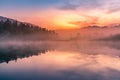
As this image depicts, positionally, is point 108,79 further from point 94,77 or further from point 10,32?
point 10,32

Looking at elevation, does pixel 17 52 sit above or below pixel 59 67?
below

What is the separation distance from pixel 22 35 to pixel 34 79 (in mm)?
159403

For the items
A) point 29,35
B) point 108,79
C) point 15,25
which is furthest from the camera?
point 29,35

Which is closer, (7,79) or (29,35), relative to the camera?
(7,79)

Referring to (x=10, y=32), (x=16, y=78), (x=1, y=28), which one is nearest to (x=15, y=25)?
(x=10, y=32)

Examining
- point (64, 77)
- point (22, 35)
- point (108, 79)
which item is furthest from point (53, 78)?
point (22, 35)

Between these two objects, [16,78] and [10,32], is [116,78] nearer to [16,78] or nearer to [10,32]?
[16,78]

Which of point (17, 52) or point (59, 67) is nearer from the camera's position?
point (59, 67)

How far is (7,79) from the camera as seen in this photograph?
19.2 meters

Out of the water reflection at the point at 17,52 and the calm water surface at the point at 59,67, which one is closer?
the calm water surface at the point at 59,67

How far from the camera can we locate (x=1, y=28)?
431 feet

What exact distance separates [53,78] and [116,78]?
4267mm

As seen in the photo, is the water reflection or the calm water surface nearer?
the calm water surface

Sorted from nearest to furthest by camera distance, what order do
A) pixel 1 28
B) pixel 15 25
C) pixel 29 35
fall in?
1. pixel 1 28
2. pixel 15 25
3. pixel 29 35
